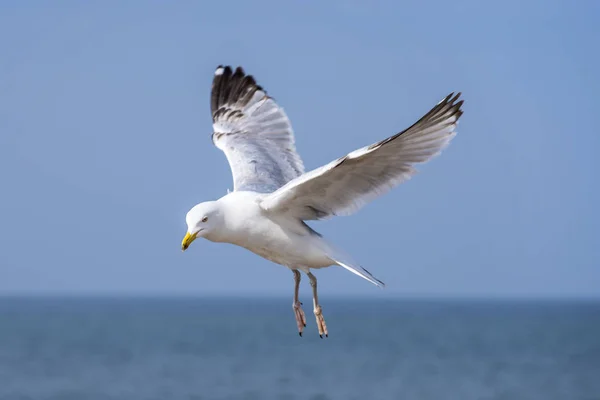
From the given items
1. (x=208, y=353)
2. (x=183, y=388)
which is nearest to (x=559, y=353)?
(x=208, y=353)

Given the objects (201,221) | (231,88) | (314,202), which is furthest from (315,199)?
(231,88)

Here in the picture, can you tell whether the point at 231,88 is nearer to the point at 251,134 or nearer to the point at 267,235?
the point at 251,134

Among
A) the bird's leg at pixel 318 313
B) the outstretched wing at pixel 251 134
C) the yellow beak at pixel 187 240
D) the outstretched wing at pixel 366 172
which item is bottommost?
the bird's leg at pixel 318 313

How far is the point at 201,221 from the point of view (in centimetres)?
1012

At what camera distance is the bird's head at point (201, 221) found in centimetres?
1005

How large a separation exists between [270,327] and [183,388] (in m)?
43.9

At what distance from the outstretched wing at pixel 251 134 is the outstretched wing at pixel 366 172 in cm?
128

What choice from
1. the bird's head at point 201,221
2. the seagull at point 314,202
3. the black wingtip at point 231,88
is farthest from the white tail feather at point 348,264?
the black wingtip at point 231,88

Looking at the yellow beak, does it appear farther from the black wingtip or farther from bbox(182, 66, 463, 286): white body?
the black wingtip

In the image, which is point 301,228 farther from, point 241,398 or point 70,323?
point 70,323

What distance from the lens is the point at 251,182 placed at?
11844 millimetres

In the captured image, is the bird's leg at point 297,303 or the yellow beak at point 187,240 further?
the bird's leg at point 297,303

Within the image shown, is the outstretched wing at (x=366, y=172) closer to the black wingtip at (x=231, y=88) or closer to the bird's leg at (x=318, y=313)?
the bird's leg at (x=318, y=313)

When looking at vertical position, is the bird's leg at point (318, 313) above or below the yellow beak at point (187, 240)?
below
